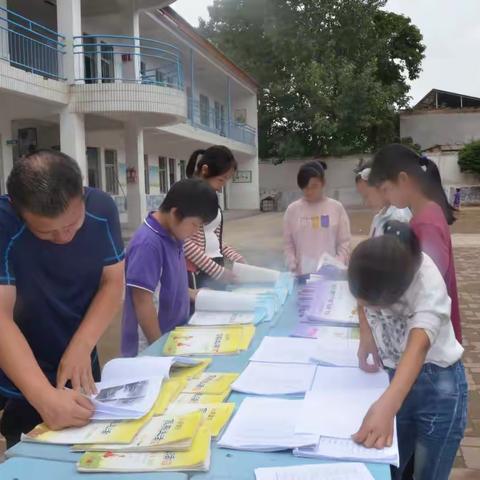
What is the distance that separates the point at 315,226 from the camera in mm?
3291

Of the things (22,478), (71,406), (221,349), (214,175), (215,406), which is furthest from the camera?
(214,175)

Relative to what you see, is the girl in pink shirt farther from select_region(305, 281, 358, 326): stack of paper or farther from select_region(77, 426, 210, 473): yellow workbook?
select_region(77, 426, 210, 473): yellow workbook

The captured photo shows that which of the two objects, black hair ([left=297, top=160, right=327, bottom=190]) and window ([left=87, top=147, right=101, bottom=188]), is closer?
black hair ([left=297, top=160, right=327, bottom=190])

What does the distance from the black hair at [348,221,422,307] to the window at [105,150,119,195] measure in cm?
1220

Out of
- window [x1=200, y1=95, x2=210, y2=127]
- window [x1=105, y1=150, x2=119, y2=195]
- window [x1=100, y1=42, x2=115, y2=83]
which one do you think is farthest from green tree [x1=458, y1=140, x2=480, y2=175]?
window [x1=100, y1=42, x2=115, y2=83]

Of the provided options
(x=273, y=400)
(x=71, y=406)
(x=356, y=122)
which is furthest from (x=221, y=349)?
(x=356, y=122)

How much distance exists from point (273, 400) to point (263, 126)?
23653 millimetres

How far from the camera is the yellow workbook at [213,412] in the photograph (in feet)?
4.03

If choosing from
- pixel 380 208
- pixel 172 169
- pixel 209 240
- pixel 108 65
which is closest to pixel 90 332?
pixel 209 240

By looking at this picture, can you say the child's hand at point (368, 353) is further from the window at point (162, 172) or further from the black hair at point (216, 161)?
the window at point (162, 172)

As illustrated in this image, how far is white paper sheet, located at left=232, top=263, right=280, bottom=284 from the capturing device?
267 centimetres

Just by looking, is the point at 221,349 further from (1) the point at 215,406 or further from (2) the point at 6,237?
(2) the point at 6,237

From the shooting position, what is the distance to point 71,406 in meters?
1.22

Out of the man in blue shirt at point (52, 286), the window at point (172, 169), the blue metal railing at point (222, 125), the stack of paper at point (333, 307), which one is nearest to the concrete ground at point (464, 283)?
the stack of paper at point (333, 307)
